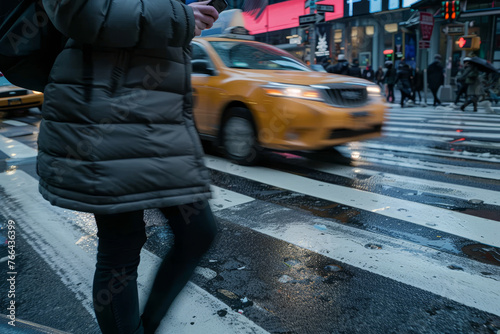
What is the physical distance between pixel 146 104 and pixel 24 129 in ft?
31.7

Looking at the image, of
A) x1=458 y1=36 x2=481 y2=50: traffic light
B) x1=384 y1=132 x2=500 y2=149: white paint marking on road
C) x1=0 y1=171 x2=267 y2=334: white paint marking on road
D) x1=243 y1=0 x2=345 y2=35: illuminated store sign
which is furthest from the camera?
x1=243 y1=0 x2=345 y2=35: illuminated store sign

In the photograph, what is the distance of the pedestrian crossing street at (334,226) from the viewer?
2.32 m

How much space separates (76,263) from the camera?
2814 millimetres

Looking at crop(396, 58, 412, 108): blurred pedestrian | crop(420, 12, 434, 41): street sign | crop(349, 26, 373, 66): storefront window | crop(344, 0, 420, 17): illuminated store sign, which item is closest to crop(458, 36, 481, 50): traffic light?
crop(420, 12, 434, 41): street sign

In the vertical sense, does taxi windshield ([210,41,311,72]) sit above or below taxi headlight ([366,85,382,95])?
above

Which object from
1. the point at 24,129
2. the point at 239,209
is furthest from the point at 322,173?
the point at 24,129

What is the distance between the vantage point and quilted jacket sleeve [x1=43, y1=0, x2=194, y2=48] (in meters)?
1.21

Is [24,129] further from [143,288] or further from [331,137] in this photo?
[143,288]

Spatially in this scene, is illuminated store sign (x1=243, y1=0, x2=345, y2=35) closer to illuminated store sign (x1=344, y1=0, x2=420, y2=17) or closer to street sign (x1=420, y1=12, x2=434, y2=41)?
illuminated store sign (x1=344, y1=0, x2=420, y2=17)

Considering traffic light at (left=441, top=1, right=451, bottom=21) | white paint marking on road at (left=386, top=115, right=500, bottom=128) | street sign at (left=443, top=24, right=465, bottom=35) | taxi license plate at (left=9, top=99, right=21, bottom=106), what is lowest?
white paint marking on road at (left=386, top=115, right=500, bottom=128)

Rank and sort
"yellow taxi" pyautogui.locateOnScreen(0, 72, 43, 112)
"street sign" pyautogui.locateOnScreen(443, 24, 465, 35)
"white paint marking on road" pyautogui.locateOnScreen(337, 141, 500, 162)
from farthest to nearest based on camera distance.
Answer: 1. "street sign" pyautogui.locateOnScreen(443, 24, 465, 35)
2. "yellow taxi" pyautogui.locateOnScreen(0, 72, 43, 112)
3. "white paint marking on road" pyautogui.locateOnScreen(337, 141, 500, 162)

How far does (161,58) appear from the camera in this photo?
4.58 feet

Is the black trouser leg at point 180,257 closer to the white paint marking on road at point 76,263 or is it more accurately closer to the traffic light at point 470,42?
the white paint marking on road at point 76,263

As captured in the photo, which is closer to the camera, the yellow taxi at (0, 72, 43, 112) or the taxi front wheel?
the taxi front wheel
